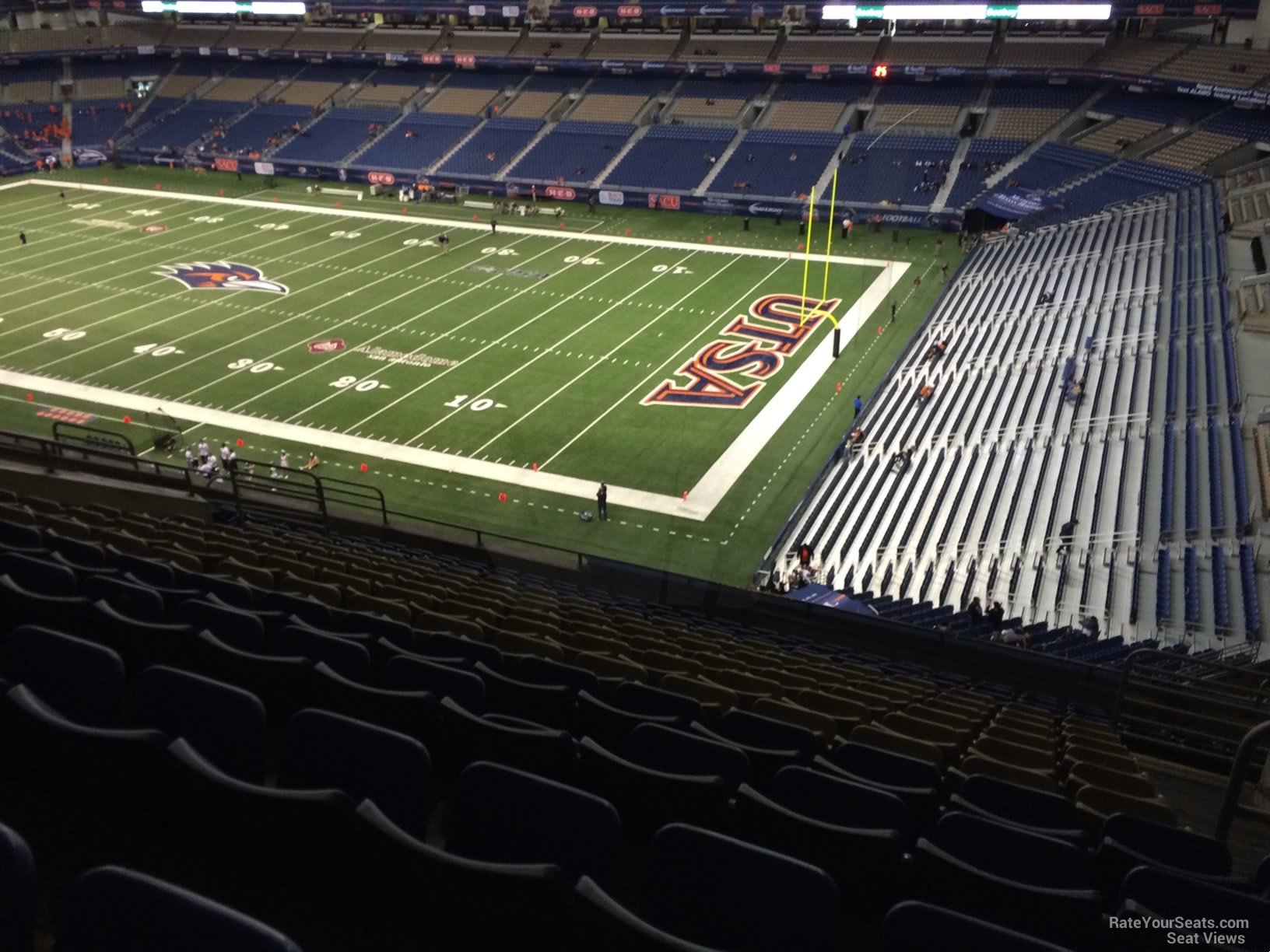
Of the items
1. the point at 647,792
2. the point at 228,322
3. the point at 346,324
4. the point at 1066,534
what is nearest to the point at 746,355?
the point at 346,324

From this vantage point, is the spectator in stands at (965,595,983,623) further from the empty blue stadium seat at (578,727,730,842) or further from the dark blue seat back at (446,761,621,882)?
the dark blue seat back at (446,761,621,882)

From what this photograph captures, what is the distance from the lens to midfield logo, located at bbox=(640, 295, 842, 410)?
1071 inches

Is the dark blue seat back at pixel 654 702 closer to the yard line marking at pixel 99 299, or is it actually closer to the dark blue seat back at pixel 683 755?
the dark blue seat back at pixel 683 755

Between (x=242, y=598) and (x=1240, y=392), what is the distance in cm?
2042

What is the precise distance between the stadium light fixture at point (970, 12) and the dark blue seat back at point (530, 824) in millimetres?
48918

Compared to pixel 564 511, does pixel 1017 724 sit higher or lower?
higher

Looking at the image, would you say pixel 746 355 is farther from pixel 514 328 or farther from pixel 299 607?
pixel 299 607

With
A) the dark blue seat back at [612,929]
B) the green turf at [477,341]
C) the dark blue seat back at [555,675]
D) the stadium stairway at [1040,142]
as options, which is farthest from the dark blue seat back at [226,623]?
the stadium stairway at [1040,142]

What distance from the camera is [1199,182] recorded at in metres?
35.3

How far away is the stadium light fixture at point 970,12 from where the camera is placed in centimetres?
4272

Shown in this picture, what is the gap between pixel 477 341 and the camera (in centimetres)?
3120

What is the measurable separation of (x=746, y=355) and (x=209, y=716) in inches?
1058

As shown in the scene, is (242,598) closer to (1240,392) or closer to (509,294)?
(1240,392)

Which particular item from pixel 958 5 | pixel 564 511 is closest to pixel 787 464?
pixel 564 511
